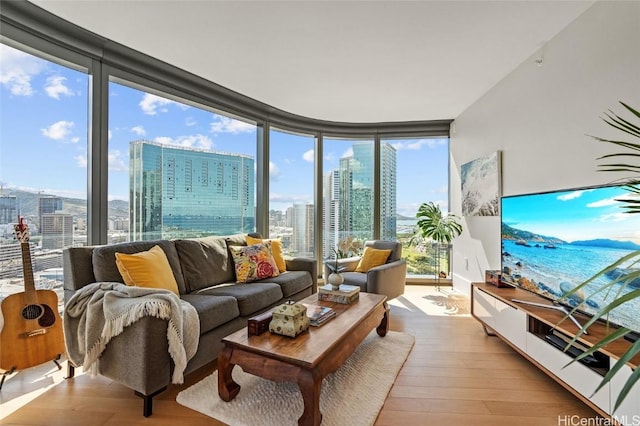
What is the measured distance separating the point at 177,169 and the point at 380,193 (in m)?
3.14

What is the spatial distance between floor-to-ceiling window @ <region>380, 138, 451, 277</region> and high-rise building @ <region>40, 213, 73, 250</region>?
4108mm

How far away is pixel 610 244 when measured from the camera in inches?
75.5

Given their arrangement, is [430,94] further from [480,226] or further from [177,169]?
[177,169]

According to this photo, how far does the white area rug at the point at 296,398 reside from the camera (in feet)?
5.97

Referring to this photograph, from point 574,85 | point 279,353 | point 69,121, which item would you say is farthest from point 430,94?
point 69,121

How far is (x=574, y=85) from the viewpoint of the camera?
8.04 ft

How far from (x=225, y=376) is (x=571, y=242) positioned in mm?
2493

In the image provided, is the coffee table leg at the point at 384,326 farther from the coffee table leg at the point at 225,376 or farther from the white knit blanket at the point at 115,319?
the white knit blanket at the point at 115,319

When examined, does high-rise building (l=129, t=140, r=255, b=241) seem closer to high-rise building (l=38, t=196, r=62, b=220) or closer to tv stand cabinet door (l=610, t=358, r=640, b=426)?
high-rise building (l=38, t=196, r=62, b=220)

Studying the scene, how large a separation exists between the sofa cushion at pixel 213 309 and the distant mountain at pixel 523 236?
8.27ft

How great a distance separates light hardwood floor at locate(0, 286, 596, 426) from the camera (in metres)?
1.82

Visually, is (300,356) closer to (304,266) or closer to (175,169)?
(304,266)

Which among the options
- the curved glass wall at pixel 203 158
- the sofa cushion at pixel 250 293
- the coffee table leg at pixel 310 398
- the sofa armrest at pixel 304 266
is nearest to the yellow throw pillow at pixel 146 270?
the sofa cushion at pixel 250 293

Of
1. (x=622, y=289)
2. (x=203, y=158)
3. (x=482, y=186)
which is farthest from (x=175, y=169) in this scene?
(x=622, y=289)
